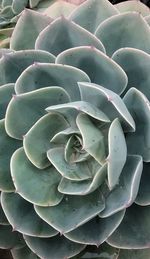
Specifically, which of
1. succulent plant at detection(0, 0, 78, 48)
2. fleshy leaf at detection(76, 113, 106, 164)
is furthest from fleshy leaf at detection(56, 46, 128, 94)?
succulent plant at detection(0, 0, 78, 48)

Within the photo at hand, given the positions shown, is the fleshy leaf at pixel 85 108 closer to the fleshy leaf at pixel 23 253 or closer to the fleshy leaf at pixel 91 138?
the fleshy leaf at pixel 91 138

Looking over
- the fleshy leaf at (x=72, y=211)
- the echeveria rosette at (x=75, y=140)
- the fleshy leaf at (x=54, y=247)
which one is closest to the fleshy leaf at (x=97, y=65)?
the echeveria rosette at (x=75, y=140)

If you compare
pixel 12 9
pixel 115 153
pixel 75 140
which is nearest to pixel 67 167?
pixel 75 140

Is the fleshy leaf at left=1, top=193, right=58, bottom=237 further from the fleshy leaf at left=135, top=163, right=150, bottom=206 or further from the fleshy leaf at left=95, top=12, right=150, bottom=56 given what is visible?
the fleshy leaf at left=95, top=12, right=150, bottom=56

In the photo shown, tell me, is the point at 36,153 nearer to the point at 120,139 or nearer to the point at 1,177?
the point at 1,177

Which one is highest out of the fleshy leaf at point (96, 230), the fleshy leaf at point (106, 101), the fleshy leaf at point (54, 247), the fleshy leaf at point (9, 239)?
the fleshy leaf at point (106, 101)

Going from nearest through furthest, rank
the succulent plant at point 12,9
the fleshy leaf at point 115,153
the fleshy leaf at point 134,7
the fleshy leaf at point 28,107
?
the fleshy leaf at point 115,153 < the fleshy leaf at point 28,107 < the fleshy leaf at point 134,7 < the succulent plant at point 12,9
